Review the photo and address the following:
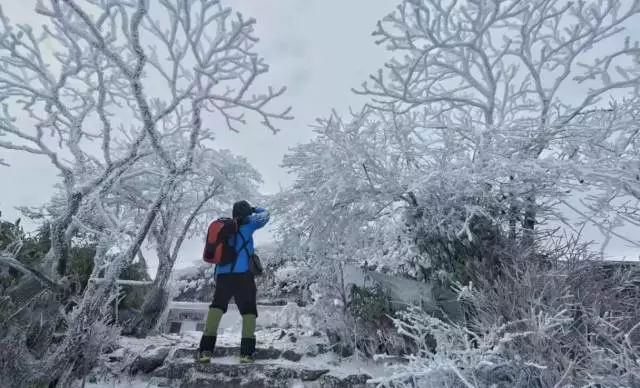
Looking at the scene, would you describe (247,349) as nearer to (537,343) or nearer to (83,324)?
(83,324)

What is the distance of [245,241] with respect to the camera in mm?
4539

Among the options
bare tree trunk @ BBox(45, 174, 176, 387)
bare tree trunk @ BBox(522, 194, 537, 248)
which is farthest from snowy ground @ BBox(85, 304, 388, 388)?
bare tree trunk @ BBox(522, 194, 537, 248)

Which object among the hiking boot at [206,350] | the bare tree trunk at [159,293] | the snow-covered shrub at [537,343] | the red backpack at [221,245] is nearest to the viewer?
the snow-covered shrub at [537,343]

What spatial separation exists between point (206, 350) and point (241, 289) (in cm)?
73

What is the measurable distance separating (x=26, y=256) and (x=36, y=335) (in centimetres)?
160

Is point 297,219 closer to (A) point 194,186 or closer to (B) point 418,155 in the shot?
(B) point 418,155

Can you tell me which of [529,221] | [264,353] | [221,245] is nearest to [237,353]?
[264,353]

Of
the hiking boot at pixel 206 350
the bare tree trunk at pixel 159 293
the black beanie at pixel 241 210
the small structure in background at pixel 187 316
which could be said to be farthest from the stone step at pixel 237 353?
the small structure in background at pixel 187 316

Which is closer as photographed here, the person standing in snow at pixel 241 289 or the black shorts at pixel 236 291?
the person standing in snow at pixel 241 289

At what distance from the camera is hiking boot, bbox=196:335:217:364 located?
13.3ft

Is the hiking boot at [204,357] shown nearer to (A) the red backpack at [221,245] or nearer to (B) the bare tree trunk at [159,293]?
(A) the red backpack at [221,245]

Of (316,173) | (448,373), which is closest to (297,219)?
(316,173)

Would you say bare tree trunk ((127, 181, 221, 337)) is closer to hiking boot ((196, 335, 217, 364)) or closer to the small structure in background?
hiking boot ((196, 335, 217, 364))

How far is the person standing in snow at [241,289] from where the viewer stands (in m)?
4.15
